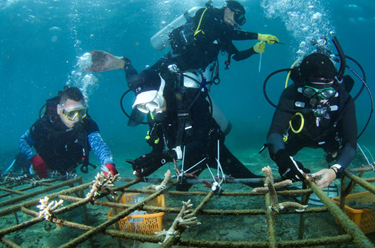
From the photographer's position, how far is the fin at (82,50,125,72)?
575 centimetres

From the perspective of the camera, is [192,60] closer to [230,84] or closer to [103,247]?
[103,247]

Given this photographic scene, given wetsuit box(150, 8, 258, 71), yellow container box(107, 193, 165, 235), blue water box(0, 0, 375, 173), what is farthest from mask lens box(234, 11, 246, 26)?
blue water box(0, 0, 375, 173)

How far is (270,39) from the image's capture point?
5723mm

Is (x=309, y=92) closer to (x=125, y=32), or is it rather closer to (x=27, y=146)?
(x=27, y=146)

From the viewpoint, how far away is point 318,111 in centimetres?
346

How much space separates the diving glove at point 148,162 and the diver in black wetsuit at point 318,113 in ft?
5.45

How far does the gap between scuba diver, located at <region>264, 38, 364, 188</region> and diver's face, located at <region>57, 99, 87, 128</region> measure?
412 cm

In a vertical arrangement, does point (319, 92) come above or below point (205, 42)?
below

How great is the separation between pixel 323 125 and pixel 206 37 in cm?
346

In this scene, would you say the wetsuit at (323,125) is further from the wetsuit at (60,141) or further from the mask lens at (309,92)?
the wetsuit at (60,141)

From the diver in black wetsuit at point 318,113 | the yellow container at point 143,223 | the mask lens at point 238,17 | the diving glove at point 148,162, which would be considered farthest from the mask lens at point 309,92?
the mask lens at point 238,17

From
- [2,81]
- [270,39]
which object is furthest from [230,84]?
[270,39]

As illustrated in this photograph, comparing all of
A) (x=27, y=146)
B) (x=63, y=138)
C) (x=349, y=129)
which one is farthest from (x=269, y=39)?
(x=27, y=146)

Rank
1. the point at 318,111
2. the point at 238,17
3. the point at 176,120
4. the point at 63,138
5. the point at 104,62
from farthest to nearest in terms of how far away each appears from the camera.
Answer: the point at 238,17 → the point at 104,62 → the point at 63,138 → the point at 176,120 → the point at 318,111
